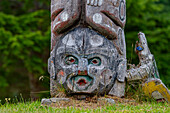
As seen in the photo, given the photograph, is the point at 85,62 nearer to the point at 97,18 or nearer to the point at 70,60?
the point at 70,60

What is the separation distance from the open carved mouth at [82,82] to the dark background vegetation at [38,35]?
14.4ft

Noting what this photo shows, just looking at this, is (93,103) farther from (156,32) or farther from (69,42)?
(156,32)

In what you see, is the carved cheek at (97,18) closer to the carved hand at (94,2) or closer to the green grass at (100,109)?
the carved hand at (94,2)

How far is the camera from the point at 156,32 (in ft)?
38.3

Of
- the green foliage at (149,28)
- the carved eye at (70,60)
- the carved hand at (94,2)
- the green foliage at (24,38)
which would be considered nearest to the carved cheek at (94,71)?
the carved eye at (70,60)

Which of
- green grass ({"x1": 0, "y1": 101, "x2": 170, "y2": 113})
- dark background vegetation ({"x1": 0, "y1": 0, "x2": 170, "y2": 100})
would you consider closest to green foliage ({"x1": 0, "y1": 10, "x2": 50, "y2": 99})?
dark background vegetation ({"x1": 0, "y1": 0, "x2": 170, "y2": 100})

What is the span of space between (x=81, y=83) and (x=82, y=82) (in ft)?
0.09

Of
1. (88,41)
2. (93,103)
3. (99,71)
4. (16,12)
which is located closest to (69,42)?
(88,41)

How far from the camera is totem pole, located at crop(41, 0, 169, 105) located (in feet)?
17.6

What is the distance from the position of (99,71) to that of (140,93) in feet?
3.35

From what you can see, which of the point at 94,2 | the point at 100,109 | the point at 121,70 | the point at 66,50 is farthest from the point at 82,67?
the point at 94,2

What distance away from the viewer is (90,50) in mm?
5441

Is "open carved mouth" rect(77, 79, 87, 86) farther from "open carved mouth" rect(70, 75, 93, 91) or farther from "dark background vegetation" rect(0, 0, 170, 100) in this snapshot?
"dark background vegetation" rect(0, 0, 170, 100)

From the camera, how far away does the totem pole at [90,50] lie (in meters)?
5.36
